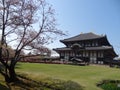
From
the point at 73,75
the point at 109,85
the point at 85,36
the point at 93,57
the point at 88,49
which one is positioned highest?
the point at 85,36

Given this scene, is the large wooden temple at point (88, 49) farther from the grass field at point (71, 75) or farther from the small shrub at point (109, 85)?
the small shrub at point (109, 85)

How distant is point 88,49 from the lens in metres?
56.1

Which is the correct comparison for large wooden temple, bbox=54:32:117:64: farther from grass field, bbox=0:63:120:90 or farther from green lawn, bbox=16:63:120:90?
grass field, bbox=0:63:120:90

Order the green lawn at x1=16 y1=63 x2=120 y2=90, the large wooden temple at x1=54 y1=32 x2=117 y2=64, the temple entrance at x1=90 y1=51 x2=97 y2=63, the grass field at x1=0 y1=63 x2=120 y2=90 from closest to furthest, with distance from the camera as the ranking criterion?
the grass field at x1=0 y1=63 x2=120 y2=90 < the green lawn at x1=16 y1=63 x2=120 y2=90 < the large wooden temple at x1=54 y1=32 x2=117 y2=64 < the temple entrance at x1=90 y1=51 x2=97 y2=63

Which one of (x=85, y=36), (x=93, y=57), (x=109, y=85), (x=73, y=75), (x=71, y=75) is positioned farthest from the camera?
(x=85, y=36)

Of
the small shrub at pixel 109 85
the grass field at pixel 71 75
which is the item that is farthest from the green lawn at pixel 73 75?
the small shrub at pixel 109 85

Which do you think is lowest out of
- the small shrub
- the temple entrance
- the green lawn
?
the small shrub

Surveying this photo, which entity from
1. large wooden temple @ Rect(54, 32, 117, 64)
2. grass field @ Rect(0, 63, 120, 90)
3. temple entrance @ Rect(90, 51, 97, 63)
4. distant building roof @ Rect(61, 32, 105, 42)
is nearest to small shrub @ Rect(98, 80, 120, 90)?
grass field @ Rect(0, 63, 120, 90)

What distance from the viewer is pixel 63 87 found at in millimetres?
19156

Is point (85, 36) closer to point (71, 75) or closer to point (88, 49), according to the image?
point (88, 49)

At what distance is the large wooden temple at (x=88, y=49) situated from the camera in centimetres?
Answer: 5464

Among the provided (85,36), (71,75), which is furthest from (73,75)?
(85,36)

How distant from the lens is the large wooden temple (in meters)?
54.6

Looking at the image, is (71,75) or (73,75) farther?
(73,75)
